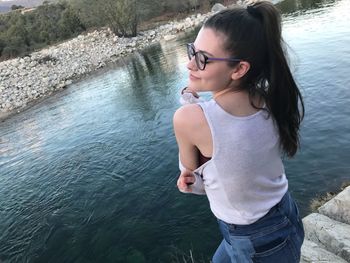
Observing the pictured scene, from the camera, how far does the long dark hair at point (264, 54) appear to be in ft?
5.72

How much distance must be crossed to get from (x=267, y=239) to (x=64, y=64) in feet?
107

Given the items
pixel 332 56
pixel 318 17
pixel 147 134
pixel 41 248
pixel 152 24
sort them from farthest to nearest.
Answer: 1. pixel 152 24
2. pixel 318 17
3. pixel 332 56
4. pixel 147 134
5. pixel 41 248

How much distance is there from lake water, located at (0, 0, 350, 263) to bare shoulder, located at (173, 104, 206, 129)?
3.14 feet

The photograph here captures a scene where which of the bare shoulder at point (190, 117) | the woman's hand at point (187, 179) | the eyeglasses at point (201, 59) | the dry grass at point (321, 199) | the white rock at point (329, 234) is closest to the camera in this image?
the bare shoulder at point (190, 117)

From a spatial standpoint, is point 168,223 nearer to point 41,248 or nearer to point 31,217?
point 41,248

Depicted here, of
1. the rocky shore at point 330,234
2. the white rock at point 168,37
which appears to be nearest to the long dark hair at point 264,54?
the rocky shore at point 330,234

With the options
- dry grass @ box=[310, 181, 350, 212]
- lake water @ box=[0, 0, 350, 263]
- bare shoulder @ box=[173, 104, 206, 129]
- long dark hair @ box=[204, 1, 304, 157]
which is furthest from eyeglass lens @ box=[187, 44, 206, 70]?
dry grass @ box=[310, 181, 350, 212]

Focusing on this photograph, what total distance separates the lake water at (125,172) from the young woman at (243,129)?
58 cm

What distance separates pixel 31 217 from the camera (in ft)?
30.0

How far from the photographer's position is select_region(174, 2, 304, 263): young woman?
1694mm

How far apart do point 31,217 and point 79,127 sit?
6.62 metres

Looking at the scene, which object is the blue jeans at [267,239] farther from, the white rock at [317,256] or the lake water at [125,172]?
the white rock at [317,256]

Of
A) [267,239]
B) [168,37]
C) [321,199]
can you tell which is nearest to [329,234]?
[321,199]

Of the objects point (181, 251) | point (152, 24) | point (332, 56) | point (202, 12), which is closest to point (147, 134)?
point (181, 251)
